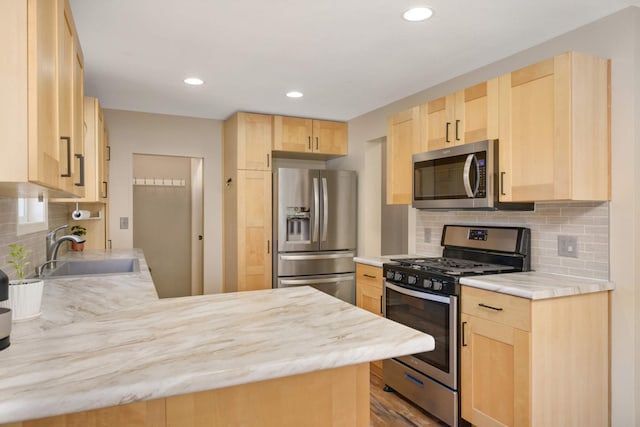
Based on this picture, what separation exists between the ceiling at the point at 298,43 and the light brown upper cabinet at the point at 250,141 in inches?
17.9

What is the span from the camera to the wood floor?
2.58 metres

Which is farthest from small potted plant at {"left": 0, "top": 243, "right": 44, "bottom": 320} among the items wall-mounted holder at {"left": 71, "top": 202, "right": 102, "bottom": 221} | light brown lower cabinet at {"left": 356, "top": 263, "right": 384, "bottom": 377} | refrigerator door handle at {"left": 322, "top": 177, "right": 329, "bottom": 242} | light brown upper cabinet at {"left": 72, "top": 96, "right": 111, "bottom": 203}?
refrigerator door handle at {"left": 322, "top": 177, "right": 329, "bottom": 242}

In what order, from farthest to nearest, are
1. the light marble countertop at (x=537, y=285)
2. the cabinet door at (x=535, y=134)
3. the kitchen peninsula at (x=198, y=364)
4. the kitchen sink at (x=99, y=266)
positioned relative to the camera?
the kitchen sink at (x=99, y=266) < the cabinet door at (x=535, y=134) < the light marble countertop at (x=537, y=285) < the kitchen peninsula at (x=198, y=364)

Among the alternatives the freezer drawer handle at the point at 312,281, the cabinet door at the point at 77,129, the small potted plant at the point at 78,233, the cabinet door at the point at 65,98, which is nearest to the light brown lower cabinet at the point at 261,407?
the cabinet door at the point at 65,98

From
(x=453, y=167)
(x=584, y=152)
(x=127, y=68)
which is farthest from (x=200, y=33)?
(x=584, y=152)

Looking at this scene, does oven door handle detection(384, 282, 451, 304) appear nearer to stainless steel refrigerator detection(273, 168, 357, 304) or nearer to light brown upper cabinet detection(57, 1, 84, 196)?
stainless steel refrigerator detection(273, 168, 357, 304)

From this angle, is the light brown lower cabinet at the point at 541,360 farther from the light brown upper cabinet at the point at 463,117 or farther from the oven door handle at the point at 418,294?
the light brown upper cabinet at the point at 463,117

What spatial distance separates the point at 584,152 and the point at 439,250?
149 centimetres

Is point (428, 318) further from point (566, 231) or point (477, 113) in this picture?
point (477, 113)

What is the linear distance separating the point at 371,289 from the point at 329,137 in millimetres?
2110

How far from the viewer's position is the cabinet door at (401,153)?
3.26 metres

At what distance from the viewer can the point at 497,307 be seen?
2.19m

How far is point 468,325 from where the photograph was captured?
2.38 meters

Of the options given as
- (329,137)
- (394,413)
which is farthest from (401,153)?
(394,413)
